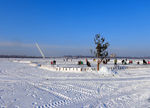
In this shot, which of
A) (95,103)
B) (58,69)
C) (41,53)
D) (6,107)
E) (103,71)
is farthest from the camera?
(41,53)

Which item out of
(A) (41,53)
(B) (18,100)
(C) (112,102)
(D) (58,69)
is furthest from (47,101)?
(A) (41,53)

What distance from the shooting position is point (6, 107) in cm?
695

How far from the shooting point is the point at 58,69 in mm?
24125

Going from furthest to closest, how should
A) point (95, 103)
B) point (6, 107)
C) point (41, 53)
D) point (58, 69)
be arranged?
1. point (41, 53)
2. point (58, 69)
3. point (95, 103)
4. point (6, 107)

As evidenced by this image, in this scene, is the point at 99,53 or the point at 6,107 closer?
the point at 6,107

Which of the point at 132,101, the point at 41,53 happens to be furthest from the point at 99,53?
the point at 41,53

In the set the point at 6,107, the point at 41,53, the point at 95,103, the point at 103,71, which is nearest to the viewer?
the point at 6,107

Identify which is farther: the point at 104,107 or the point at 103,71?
the point at 103,71

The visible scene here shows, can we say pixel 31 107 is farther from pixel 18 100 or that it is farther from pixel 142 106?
pixel 142 106

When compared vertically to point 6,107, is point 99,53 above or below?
above

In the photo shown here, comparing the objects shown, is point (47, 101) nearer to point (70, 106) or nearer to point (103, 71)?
point (70, 106)

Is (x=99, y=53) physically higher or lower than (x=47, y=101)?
higher

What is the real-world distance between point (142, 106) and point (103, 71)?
12.6m

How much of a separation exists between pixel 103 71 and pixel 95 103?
12.4 meters
